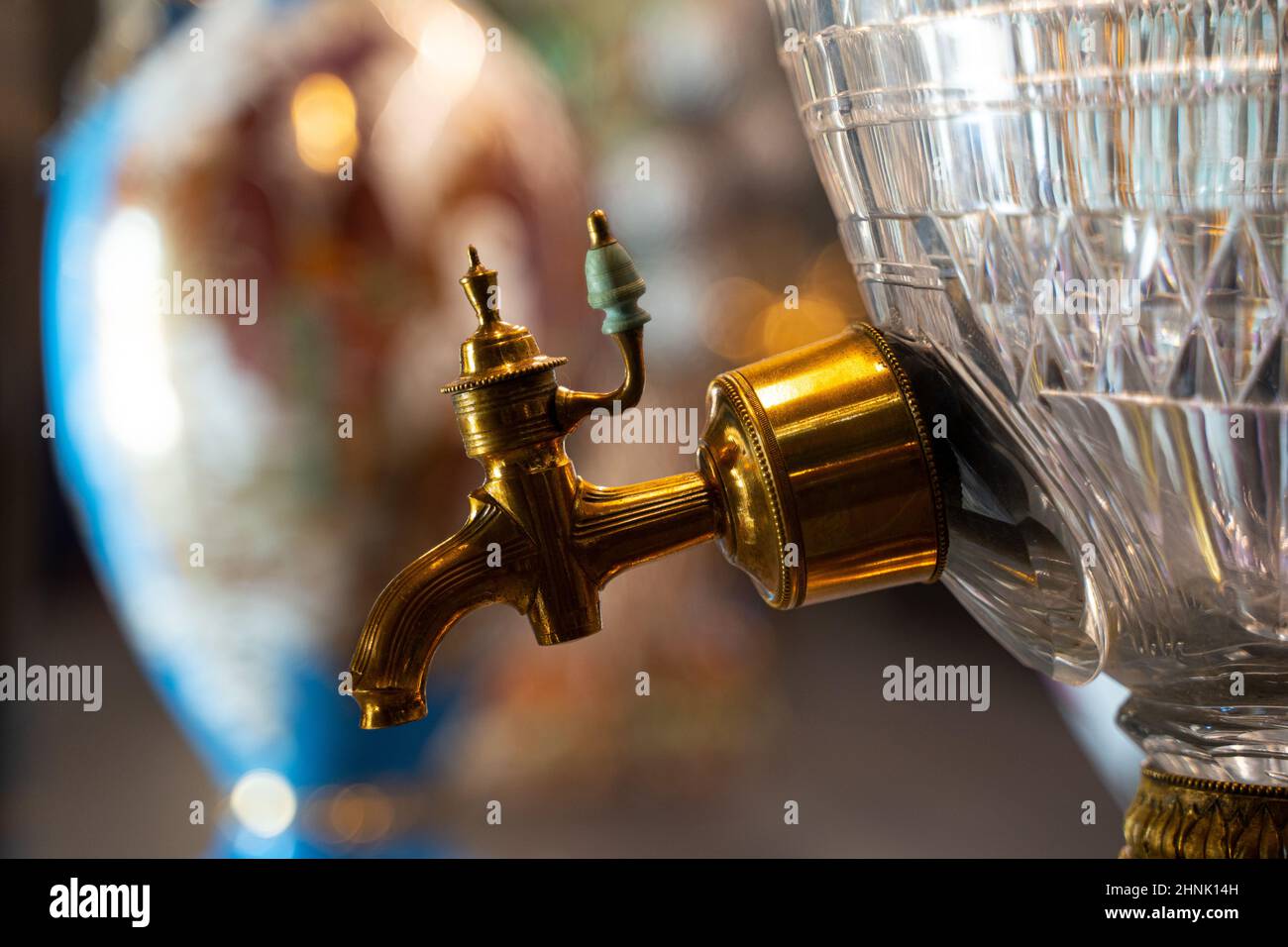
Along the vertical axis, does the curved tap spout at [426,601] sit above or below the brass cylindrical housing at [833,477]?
below

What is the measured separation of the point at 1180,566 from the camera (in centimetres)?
37

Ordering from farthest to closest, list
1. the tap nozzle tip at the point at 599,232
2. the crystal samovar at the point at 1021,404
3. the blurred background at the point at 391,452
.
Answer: the blurred background at the point at 391,452 < the tap nozzle tip at the point at 599,232 < the crystal samovar at the point at 1021,404

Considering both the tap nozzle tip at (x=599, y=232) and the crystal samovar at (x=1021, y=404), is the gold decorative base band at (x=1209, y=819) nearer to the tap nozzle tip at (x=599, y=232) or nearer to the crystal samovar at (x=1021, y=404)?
the crystal samovar at (x=1021, y=404)

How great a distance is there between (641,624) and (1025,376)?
88 centimetres

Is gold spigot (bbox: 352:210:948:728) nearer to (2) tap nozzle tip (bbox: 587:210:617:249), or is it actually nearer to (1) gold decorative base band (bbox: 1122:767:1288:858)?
(2) tap nozzle tip (bbox: 587:210:617:249)

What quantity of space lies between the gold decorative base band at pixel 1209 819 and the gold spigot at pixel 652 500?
110 millimetres

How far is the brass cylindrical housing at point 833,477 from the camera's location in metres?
0.42

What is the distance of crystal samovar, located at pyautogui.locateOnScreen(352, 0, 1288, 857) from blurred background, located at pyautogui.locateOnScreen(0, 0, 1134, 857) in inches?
26.6

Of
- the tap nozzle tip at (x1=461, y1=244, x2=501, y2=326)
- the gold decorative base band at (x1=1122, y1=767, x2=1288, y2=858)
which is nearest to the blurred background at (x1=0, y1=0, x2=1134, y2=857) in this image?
the tap nozzle tip at (x1=461, y1=244, x2=501, y2=326)

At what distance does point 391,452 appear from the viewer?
3.62 ft

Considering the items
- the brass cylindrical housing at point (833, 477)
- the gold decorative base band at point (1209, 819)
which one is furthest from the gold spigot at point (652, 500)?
the gold decorative base band at point (1209, 819)

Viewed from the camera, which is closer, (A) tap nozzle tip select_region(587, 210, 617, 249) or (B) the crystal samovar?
(B) the crystal samovar

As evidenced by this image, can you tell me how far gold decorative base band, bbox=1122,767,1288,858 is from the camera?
0.41 m
